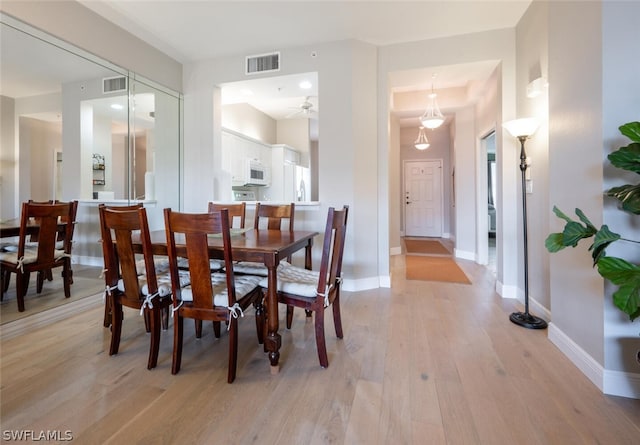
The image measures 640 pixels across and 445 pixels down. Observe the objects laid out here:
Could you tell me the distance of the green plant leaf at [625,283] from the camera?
3.95 feet

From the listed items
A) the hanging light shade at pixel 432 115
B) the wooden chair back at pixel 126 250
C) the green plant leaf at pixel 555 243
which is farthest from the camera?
the hanging light shade at pixel 432 115

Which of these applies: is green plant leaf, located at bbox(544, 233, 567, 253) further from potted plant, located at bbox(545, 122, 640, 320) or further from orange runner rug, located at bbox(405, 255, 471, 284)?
orange runner rug, located at bbox(405, 255, 471, 284)

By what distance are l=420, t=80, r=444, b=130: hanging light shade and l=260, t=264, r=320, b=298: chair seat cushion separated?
3.72 meters

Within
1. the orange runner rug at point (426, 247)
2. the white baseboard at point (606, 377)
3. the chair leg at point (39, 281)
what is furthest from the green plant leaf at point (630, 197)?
the orange runner rug at point (426, 247)

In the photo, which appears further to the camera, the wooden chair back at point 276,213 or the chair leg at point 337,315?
the wooden chair back at point 276,213

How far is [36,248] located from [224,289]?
196 centimetres

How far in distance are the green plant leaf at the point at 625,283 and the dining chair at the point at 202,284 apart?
5.83 feet

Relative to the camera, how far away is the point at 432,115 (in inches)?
198

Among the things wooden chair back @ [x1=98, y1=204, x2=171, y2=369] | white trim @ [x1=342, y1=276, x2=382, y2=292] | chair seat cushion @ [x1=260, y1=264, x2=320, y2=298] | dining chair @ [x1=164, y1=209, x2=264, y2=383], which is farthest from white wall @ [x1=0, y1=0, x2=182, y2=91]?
white trim @ [x1=342, y1=276, x2=382, y2=292]

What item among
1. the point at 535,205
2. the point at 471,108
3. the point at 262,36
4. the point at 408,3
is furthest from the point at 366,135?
the point at 471,108

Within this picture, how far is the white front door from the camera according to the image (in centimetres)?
784

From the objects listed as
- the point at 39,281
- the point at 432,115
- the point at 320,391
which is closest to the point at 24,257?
the point at 39,281

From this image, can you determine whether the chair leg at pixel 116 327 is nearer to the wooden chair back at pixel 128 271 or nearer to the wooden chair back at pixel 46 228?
the wooden chair back at pixel 128 271

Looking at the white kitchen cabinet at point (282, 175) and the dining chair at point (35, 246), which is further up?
the white kitchen cabinet at point (282, 175)
